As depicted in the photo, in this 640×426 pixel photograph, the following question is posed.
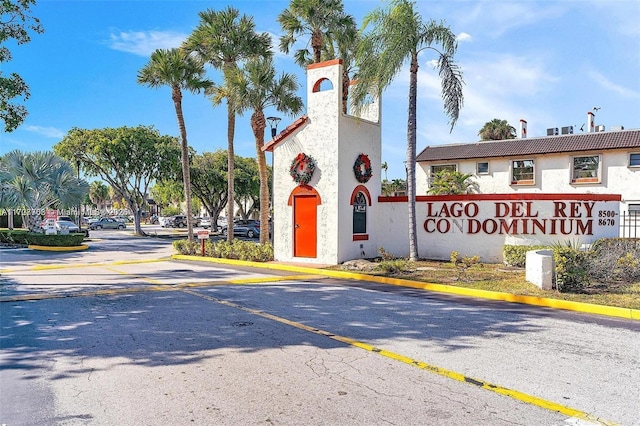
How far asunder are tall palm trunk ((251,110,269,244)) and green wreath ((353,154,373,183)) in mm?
5075

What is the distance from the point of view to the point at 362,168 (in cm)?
1703

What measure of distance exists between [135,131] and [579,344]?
37610 mm

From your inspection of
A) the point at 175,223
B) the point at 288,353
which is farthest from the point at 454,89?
the point at 175,223

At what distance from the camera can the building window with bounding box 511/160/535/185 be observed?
27.5 metres

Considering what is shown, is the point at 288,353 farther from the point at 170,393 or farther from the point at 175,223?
the point at 175,223

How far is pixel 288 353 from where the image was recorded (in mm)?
5812

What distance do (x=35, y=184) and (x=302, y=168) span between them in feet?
68.0

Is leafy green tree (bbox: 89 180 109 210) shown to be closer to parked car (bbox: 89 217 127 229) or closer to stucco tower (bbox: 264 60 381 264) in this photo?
parked car (bbox: 89 217 127 229)

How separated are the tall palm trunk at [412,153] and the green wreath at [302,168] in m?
3.43

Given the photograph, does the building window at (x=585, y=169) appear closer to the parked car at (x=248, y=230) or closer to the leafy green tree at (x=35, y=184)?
the parked car at (x=248, y=230)

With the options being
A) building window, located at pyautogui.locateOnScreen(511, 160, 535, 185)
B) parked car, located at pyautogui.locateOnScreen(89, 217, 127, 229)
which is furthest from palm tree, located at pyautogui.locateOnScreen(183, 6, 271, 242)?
parked car, located at pyautogui.locateOnScreen(89, 217, 127, 229)

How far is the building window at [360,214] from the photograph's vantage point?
55.4 feet

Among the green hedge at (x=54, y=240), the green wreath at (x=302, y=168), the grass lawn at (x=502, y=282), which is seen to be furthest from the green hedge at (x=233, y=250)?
the green hedge at (x=54, y=240)

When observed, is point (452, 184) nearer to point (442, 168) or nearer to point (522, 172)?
point (442, 168)
